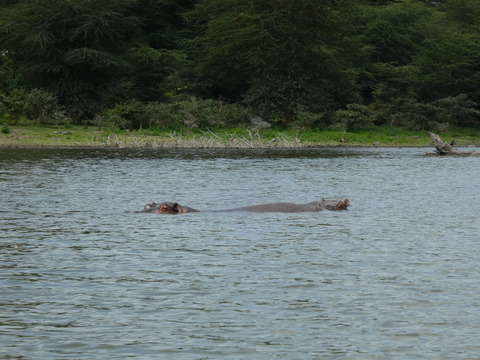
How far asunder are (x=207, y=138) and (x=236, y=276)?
143 feet

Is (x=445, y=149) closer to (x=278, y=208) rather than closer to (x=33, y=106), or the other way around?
(x=278, y=208)

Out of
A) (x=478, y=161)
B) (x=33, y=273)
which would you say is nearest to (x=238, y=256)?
(x=33, y=273)

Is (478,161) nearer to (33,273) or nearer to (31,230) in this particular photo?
(31,230)

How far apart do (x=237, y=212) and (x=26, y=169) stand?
55.0 feet

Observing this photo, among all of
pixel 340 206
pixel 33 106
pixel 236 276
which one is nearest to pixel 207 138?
pixel 33 106

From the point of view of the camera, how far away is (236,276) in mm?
14312

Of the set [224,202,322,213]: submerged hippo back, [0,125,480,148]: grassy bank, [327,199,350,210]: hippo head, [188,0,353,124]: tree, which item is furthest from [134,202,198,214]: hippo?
[188,0,353,124]: tree

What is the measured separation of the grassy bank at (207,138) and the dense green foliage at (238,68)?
5.24 feet

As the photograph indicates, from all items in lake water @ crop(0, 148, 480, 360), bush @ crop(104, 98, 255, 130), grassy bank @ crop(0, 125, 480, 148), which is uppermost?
bush @ crop(104, 98, 255, 130)

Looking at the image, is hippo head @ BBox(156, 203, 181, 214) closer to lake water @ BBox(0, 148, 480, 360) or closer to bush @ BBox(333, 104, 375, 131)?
lake water @ BBox(0, 148, 480, 360)

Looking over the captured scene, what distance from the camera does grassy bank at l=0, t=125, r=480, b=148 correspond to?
5378 centimetres

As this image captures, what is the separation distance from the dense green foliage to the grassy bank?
5.24ft

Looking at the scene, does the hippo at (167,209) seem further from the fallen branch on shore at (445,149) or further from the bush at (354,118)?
the bush at (354,118)

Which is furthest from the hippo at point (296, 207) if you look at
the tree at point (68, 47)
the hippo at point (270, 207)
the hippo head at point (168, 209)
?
the tree at point (68, 47)
